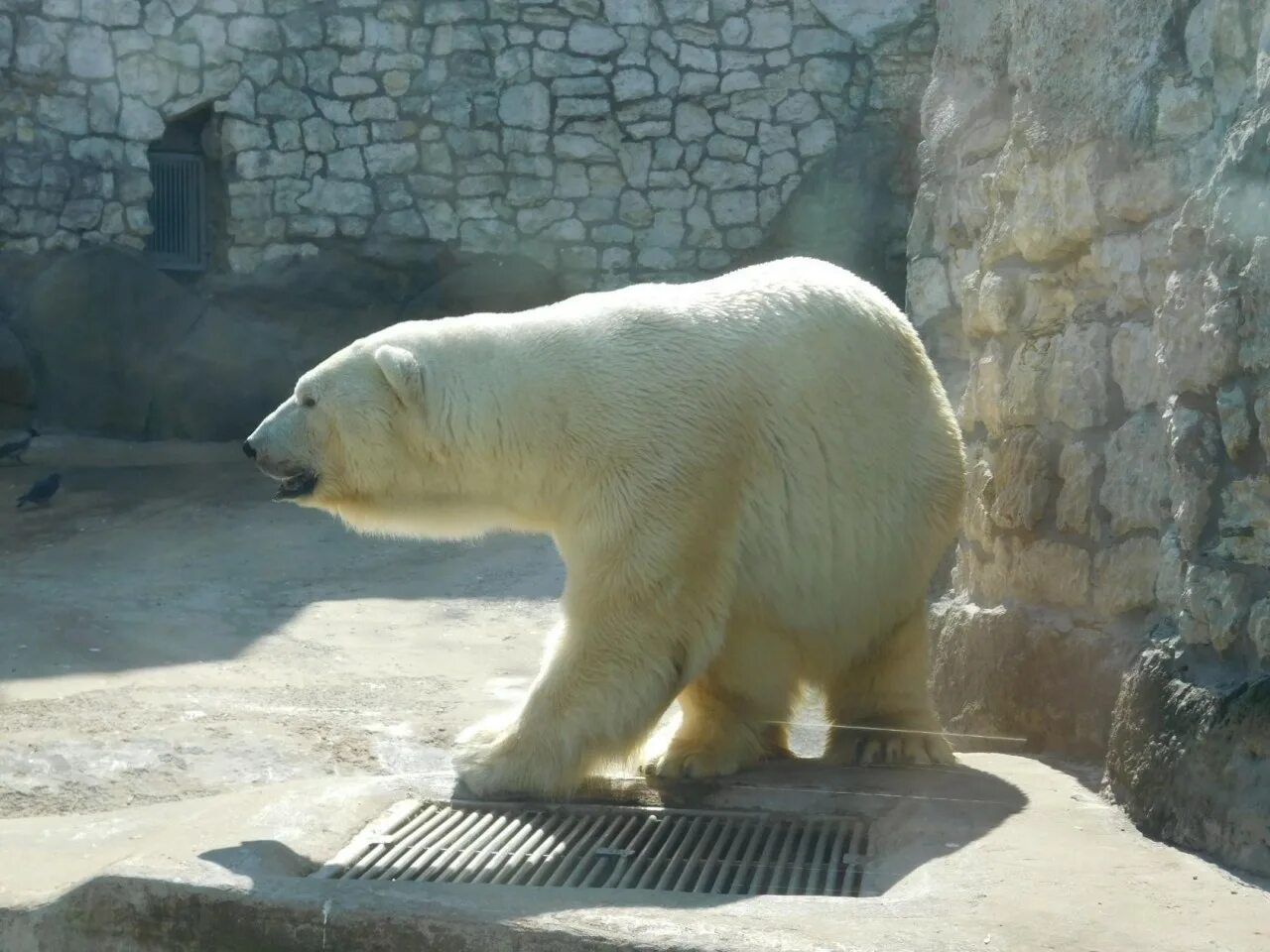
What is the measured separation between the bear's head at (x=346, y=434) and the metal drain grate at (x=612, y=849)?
0.95m

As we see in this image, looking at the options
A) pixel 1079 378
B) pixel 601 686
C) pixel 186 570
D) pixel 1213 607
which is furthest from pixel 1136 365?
pixel 186 570

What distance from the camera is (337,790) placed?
405 centimetres

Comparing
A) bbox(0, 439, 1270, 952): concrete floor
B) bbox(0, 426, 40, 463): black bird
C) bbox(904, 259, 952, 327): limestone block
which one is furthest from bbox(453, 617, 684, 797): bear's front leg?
bbox(0, 426, 40, 463): black bird

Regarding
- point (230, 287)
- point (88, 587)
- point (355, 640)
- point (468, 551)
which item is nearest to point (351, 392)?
point (355, 640)

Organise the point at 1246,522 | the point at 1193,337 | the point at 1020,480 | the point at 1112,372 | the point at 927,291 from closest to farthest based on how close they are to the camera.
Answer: the point at 1246,522 → the point at 1193,337 → the point at 1112,372 → the point at 1020,480 → the point at 927,291

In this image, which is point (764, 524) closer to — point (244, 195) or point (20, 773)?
point (20, 773)

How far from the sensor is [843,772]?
4.24 metres

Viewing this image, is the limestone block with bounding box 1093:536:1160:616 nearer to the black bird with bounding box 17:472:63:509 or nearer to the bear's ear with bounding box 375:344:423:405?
the bear's ear with bounding box 375:344:423:405

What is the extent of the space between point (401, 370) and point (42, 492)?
6.53 meters

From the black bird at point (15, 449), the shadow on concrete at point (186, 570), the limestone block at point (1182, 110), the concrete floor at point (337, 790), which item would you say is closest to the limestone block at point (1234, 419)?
the limestone block at point (1182, 110)

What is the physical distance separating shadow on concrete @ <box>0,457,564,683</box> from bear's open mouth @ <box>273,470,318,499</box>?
7.27 feet

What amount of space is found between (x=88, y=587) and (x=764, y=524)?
480 centimetres

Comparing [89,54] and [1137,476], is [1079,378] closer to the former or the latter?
[1137,476]

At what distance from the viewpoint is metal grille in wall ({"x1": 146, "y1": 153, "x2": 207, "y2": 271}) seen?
12.5 meters
